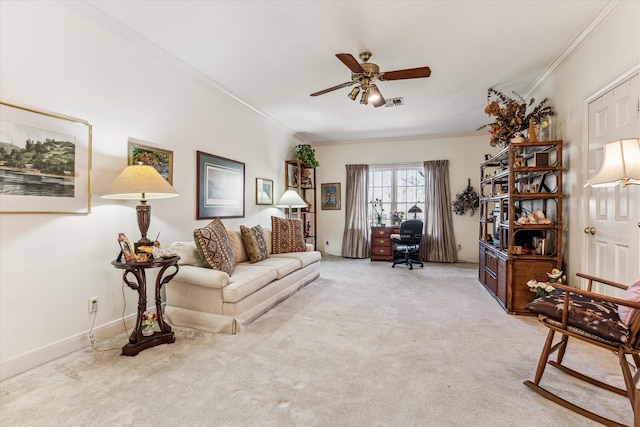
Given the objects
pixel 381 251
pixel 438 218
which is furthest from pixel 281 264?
pixel 438 218

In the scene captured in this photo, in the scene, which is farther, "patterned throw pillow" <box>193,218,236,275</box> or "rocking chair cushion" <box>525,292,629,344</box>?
"patterned throw pillow" <box>193,218,236,275</box>

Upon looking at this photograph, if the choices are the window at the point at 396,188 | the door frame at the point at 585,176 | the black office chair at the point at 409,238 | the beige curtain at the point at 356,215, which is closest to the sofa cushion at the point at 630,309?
the door frame at the point at 585,176

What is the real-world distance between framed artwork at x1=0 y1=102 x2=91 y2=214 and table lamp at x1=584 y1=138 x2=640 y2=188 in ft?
12.0

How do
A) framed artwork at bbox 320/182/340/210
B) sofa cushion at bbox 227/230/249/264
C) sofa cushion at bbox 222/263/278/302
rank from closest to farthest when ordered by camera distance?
1. sofa cushion at bbox 222/263/278/302
2. sofa cushion at bbox 227/230/249/264
3. framed artwork at bbox 320/182/340/210

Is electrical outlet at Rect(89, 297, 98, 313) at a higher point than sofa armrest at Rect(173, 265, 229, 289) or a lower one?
lower

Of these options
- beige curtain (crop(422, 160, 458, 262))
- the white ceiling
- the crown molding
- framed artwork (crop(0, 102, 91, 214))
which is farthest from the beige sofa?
beige curtain (crop(422, 160, 458, 262))

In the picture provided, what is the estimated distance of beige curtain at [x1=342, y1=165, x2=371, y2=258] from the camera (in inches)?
270

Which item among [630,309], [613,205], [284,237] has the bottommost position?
[630,309]

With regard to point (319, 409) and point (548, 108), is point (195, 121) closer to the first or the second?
point (319, 409)

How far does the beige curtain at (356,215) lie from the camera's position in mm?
6863

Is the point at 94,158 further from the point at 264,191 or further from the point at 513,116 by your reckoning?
the point at 513,116

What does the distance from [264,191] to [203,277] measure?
267 cm

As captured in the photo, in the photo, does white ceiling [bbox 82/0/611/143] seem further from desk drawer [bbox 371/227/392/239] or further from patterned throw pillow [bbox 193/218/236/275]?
desk drawer [bbox 371/227/392/239]

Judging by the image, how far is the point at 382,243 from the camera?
21.0 ft
